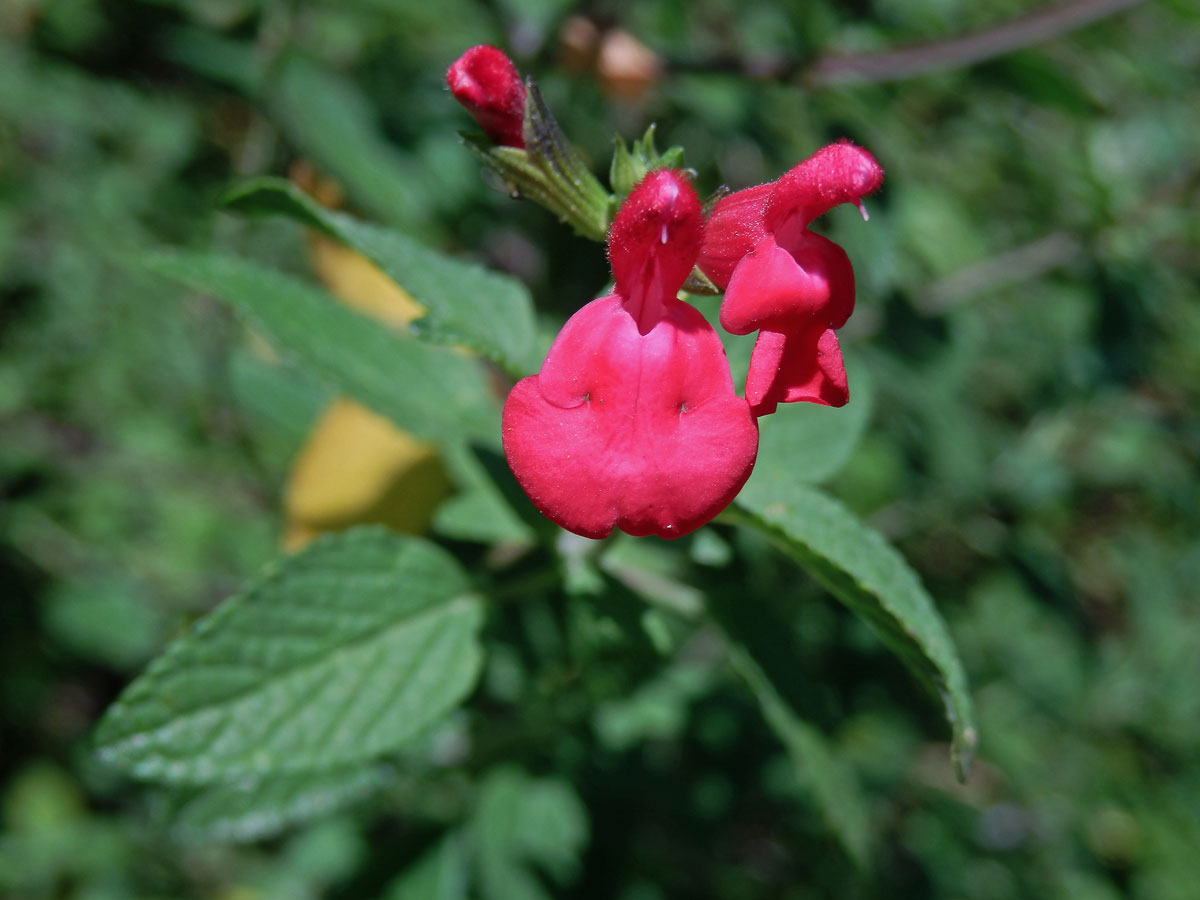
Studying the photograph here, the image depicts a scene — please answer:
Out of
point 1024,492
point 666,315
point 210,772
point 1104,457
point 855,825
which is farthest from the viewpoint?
point 1104,457

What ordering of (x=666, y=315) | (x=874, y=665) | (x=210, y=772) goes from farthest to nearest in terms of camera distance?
1. (x=874, y=665)
2. (x=210, y=772)
3. (x=666, y=315)

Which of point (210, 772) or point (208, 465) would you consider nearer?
point (210, 772)

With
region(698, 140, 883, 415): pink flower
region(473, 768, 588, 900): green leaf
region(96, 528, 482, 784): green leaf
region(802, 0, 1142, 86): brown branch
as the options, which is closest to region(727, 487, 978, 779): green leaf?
region(698, 140, 883, 415): pink flower

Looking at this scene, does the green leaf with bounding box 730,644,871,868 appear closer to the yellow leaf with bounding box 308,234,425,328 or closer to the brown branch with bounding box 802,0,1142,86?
the yellow leaf with bounding box 308,234,425,328

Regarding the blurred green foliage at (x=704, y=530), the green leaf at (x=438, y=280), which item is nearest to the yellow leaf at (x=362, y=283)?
the blurred green foliage at (x=704, y=530)

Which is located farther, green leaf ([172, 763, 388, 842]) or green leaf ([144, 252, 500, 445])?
green leaf ([172, 763, 388, 842])

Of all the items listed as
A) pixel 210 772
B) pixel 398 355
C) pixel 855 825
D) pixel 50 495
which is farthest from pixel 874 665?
pixel 50 495

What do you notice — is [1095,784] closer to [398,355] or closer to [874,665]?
[874,665]
